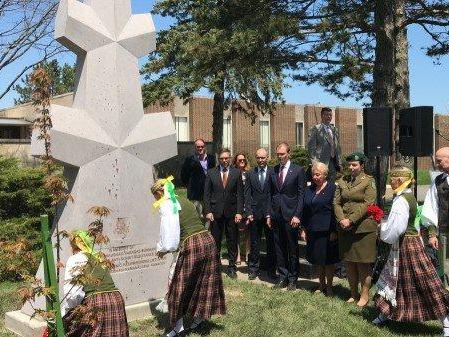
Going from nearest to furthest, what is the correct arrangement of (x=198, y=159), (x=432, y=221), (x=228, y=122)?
1. (x=432, y=221)
2. (x=198, y=159)
3. (x=228, y=122)

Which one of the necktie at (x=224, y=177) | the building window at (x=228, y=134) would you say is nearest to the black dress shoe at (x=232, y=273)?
the necktie at (x=224, y=177)

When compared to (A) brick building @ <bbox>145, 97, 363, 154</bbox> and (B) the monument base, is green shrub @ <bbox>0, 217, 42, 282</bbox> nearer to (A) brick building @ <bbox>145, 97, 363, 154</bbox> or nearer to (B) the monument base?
(B) the monument base

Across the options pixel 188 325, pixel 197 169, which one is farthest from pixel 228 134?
pixel 188 325

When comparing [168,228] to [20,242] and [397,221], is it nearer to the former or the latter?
[20,242]

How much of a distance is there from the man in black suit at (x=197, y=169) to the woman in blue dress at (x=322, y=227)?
8.47ft

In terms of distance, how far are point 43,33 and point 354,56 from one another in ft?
34.3

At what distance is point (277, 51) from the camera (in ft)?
41.9

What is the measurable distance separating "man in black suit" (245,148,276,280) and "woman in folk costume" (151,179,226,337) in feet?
8.20

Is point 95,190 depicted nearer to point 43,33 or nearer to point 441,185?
point 441,185

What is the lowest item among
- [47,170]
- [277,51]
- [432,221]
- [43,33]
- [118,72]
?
[432,221]

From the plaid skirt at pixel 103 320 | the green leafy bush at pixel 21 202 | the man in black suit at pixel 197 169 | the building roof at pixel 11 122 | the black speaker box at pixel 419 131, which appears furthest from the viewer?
the building roof at pixel 11 122

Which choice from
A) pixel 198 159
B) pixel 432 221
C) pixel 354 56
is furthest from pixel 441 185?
pixel 354 56

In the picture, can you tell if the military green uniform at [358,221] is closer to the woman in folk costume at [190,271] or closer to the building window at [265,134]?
the woman in folk costume at [190,271]

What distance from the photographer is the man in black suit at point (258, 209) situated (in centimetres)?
899
